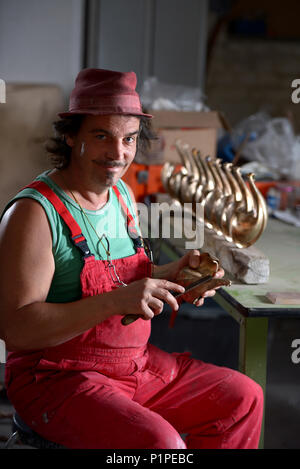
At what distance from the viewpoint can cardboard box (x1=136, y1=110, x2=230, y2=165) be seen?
3717 millimetres

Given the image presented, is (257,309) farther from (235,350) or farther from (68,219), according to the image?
(235,350)

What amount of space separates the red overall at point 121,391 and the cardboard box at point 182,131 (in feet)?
6.80

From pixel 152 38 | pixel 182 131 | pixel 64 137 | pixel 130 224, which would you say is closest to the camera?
pixel 64 137

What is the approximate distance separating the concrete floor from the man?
109cm

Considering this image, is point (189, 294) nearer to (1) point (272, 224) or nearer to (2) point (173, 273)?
(2) point (173, 273)

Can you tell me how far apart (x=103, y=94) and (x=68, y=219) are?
349 millimetres

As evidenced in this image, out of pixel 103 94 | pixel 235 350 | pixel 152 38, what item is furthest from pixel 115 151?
pixel 152 38

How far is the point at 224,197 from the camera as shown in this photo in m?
2.26

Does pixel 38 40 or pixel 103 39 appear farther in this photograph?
pixel 103 39

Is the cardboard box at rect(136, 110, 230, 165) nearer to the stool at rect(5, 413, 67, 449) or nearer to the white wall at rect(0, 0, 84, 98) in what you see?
the white wall at rect(0, 0, 84, 98)

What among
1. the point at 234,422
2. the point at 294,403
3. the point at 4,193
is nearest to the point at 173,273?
the point at 234,422

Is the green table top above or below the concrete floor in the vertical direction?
above

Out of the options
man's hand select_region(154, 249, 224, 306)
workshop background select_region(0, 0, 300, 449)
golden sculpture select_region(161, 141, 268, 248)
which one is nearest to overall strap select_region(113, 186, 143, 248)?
man's hand select_region(154, 249, 224, 306)

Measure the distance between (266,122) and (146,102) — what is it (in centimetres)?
111
